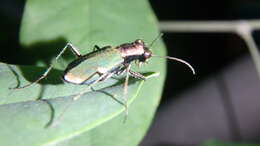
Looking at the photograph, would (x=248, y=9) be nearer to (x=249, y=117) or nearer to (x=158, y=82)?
(x=249, y=117)

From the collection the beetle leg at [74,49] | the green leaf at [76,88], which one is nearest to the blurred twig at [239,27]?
the green leaf at [76,88]

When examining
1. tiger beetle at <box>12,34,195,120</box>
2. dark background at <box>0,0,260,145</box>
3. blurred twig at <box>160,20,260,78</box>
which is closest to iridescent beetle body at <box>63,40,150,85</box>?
tiger beetle at <box>12,34,195,120</box>

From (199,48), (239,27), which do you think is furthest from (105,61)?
(199,48)

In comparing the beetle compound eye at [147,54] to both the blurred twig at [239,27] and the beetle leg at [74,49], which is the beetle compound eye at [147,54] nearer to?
the beetle leg at [74,49]

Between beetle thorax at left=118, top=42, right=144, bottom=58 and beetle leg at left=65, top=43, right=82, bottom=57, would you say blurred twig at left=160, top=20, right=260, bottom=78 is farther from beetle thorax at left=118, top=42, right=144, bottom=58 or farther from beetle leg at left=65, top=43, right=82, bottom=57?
beetle leg at left=65, top=43, right=82, bottom=57

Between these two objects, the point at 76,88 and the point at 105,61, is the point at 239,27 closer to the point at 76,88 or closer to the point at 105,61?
the point at 105,61

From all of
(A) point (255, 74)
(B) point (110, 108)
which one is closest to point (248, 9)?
(A) point (255, 74)

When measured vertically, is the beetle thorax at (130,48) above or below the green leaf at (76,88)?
above

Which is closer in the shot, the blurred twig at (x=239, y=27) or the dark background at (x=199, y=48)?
the blurred twig at (x=239, y=27)
